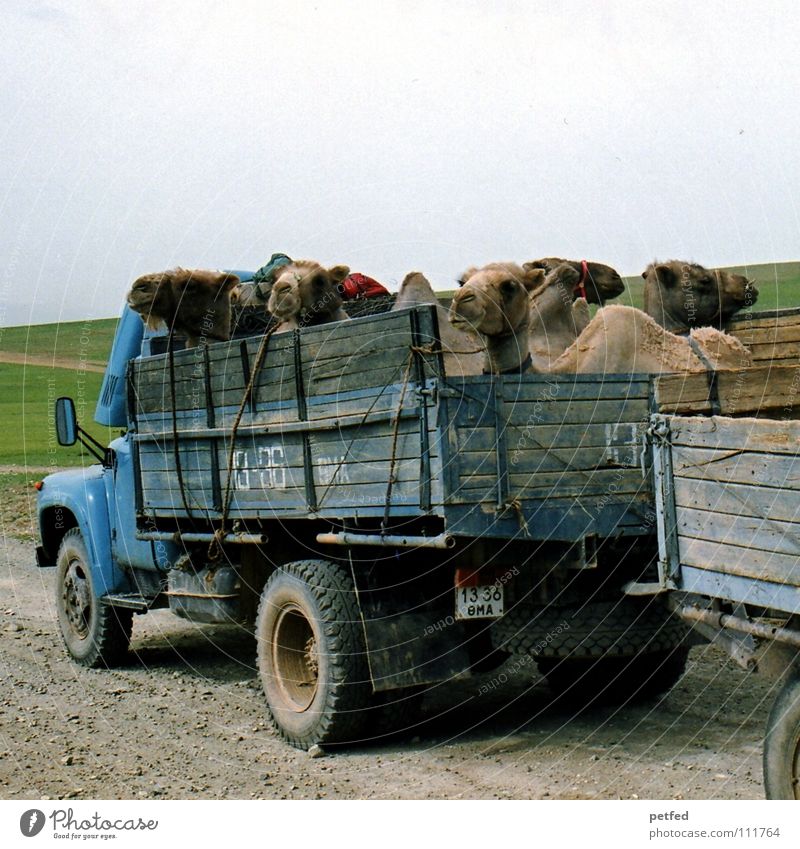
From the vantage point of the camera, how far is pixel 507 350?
651cm

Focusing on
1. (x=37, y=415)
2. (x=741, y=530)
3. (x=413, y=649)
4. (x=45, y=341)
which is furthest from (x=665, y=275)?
(x=45, y=341)

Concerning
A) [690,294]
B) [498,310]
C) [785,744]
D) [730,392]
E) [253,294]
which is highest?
[253,294]

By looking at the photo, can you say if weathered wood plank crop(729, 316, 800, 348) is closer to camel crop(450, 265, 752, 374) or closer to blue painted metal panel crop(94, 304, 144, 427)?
camel crop(450, 265, 752, 374)

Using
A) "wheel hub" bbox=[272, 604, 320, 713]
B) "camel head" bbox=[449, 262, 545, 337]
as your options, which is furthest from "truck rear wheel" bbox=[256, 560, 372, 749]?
"camel head" bbox=[449, 262, 545, 337]

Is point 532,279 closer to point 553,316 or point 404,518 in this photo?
point 553,316

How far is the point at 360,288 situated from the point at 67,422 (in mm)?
2486

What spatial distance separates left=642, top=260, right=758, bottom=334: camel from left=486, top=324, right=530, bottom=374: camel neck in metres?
1.85

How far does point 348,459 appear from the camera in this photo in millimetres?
6008

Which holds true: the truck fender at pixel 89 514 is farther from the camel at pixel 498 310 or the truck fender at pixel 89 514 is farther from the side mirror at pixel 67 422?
the camel at pixel 498 310

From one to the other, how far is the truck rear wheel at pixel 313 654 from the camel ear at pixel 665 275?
3.13 m

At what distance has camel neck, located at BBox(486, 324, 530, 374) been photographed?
21.2ft

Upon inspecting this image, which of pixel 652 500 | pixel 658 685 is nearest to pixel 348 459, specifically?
pixel 652 500

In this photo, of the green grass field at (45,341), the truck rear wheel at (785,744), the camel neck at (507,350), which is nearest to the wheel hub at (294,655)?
the camel neck at (507,350)

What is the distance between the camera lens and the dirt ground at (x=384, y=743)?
5609mm
